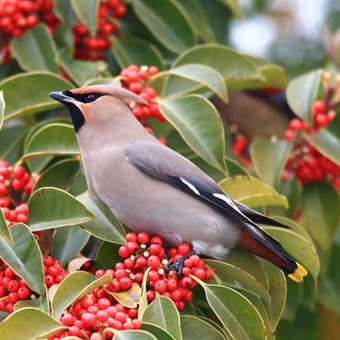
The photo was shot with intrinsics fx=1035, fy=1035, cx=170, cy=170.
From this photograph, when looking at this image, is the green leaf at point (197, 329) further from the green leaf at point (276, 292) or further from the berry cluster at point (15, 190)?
the berry cluster at point (15, 190)

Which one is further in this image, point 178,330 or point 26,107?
point 26,107

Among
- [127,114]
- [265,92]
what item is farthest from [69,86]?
[265,92]

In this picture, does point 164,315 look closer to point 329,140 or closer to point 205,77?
point 205,77

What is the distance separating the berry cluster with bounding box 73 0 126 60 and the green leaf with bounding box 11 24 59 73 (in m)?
0.16

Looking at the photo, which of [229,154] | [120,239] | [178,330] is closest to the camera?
[178,330]

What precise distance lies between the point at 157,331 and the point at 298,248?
2.65 feet

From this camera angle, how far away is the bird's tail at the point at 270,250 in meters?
2.99

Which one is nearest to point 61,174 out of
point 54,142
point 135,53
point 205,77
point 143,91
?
point 54,142

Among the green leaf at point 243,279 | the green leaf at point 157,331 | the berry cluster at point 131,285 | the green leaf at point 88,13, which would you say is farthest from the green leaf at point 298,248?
the green leaf at point 88,13

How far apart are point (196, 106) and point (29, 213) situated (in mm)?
732

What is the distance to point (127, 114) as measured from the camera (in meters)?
3.19

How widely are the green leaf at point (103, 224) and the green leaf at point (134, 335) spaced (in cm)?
49

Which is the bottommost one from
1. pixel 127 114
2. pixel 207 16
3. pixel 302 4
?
pixel 302 4

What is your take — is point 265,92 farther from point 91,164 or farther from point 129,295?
point 129,295
